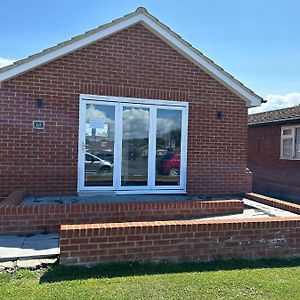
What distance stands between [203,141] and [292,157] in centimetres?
758

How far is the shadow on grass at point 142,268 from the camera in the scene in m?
4.54

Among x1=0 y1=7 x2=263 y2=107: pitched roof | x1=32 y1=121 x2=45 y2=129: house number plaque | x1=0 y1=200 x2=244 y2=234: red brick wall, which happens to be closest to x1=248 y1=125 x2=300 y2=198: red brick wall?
x1=0 y1=7 x2=263 y2=107: pitched roof

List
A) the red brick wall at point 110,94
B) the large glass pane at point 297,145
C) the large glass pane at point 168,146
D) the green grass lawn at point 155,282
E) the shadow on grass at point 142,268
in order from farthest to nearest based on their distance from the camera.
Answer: the large glass pane at point 297,145 → the large glass pane at point 168,146 → the red brick wall at point 110,94 → the shadow on grass at point 142,268 → the green grass lawn at point 155,282

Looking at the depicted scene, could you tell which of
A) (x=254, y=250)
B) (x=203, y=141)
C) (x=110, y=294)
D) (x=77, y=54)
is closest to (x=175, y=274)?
(x=110, y=294)

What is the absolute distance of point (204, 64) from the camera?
887cm

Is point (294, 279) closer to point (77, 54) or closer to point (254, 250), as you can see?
point (254, 250)

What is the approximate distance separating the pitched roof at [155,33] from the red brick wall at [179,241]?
14.0 ft

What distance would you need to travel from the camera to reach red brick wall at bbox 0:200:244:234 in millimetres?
6020

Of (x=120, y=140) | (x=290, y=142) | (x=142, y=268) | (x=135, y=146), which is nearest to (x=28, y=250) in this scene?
(x=142, y=268)

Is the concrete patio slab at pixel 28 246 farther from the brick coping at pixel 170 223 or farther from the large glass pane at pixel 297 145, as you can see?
the large glass pane at pixel 297 145

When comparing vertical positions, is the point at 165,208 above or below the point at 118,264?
above

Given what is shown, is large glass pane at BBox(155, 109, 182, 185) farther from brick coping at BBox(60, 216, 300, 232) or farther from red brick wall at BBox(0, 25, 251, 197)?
brick coping at BBox(60, 216, 300, 232)

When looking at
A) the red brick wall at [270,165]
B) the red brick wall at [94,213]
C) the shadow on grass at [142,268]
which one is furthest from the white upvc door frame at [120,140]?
the red brick wall at [270,165]

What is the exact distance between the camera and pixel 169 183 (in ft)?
28.9
